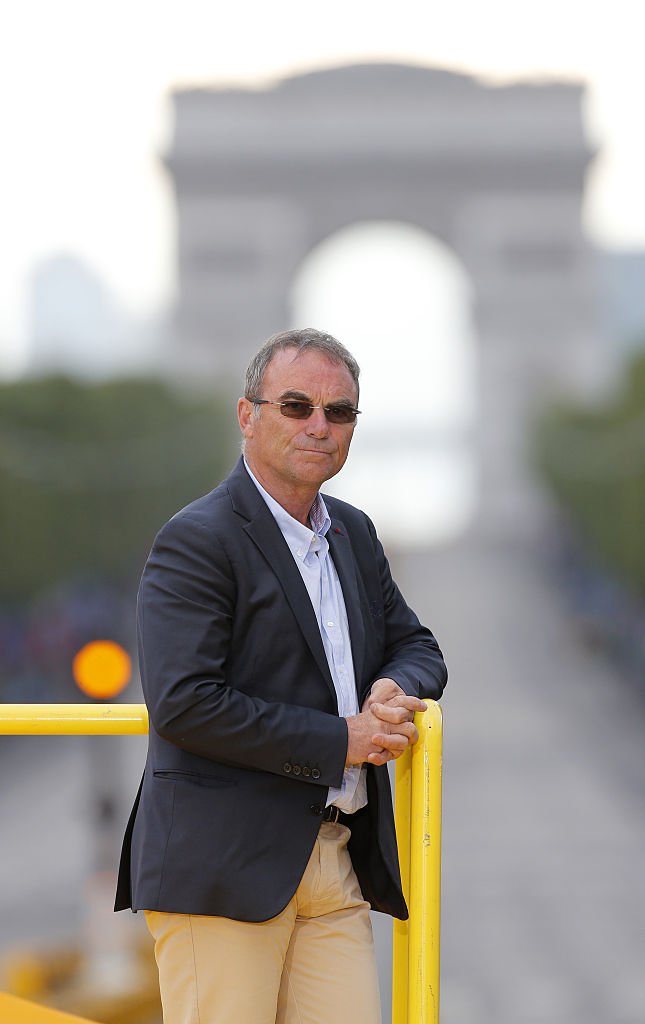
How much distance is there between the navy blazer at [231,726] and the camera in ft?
8.02

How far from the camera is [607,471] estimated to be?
2678cm

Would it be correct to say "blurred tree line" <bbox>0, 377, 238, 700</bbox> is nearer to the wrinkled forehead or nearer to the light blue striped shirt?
the light blue striped shirt

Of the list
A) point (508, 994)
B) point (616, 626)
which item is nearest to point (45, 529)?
point (616, 626)

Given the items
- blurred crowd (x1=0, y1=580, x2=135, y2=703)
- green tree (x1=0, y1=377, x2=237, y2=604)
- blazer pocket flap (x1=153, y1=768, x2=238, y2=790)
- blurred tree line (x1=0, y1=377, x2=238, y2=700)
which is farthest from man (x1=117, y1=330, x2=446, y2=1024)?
green tree (x1=0, y1=377, x2=237, y2=604)

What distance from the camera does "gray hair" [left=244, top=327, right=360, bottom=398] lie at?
2613 millimetres

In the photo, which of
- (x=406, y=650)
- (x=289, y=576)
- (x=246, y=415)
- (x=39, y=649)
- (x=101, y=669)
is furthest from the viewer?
(x=39, y=649)

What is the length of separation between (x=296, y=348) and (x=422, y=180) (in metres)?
47.8

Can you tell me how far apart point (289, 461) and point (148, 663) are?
17.4 inches

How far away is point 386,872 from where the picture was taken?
262cm

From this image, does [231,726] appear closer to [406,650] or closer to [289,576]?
[289,576]

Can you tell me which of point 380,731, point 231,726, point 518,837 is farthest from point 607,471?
point 231,726

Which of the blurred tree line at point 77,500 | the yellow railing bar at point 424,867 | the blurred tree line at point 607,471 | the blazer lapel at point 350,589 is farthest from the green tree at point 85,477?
the yellow railing bar at point 424,867

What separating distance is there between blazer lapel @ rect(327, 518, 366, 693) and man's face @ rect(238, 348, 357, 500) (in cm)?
14

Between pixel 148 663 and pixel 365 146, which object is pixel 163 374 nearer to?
pixel 365 146
